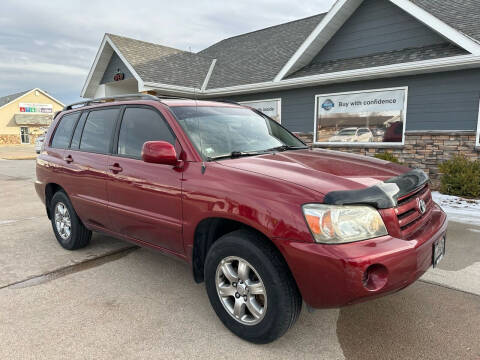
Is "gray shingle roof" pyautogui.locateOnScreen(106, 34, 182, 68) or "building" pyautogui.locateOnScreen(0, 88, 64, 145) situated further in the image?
"building" pyautogui.locateOnScreen(0, 88, 64, 145)

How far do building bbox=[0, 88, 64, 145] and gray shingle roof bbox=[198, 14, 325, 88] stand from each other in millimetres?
34528

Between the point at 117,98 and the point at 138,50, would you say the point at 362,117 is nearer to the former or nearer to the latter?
the point at 117,98

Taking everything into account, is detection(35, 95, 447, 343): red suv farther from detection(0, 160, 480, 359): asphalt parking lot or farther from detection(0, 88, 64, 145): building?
detection(0, 88, 64, 145): building

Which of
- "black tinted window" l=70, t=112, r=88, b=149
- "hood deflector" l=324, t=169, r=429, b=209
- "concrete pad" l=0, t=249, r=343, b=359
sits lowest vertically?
"concrete pad" l=0, t=249, r=343, b=359

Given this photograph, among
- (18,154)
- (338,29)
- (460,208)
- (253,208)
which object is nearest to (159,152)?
(253,208)

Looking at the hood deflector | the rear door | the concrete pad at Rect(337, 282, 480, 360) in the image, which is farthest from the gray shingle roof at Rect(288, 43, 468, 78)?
the rear door

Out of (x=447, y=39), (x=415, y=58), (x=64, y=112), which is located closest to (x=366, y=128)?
(x=415, y=58)

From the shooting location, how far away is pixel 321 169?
2.60 m

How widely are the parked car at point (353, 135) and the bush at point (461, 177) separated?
7.53 feet

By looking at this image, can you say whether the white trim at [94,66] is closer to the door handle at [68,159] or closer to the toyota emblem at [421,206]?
the door handle at [68,159]

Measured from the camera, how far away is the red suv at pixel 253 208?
2131 millimetres

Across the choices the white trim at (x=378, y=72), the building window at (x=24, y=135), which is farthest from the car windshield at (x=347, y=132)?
the building window at (x=24, y=135)

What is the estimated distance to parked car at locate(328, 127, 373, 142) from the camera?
963cm

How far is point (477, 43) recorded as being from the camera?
7.07 meters
